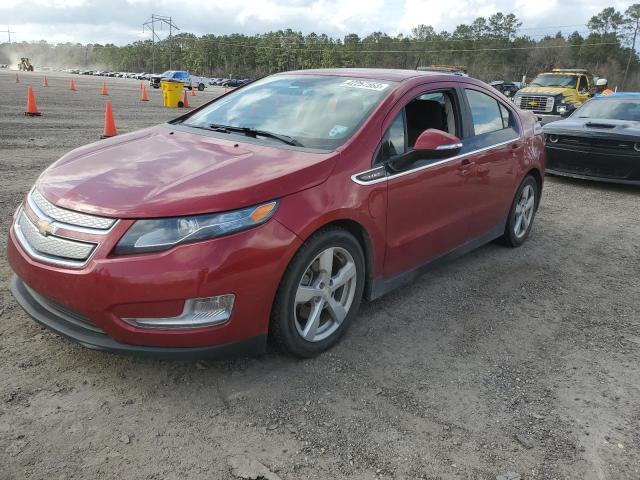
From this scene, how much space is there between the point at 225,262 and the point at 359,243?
3.51 ft

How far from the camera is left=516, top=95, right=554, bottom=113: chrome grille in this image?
58.9 feet

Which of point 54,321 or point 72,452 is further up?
point 54,321

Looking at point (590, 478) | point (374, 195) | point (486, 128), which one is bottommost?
point (590, 478)

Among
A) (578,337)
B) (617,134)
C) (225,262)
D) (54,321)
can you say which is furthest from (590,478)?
(617,134)

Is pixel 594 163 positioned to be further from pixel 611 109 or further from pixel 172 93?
pixel 172 93

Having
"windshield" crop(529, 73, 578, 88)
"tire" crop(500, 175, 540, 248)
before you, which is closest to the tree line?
"windshield" crop(529, 73, 578, 88)

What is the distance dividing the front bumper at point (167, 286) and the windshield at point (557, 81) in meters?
19.2

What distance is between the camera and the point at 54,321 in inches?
108

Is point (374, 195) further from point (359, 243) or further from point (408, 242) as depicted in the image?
point (408, 242)

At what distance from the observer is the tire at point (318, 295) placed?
2916 mm

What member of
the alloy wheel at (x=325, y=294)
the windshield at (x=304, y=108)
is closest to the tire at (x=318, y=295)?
the alloy wheel at (x=325, y=294)

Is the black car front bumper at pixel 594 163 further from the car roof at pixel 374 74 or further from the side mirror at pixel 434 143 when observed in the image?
the side mirror at pixel 434 143

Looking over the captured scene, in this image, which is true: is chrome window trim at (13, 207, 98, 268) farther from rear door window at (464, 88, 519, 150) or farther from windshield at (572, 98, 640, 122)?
windshield at (572, 98, 640, 122)

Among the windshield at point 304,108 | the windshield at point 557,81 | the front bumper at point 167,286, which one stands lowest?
the front bumper at point 167,286
